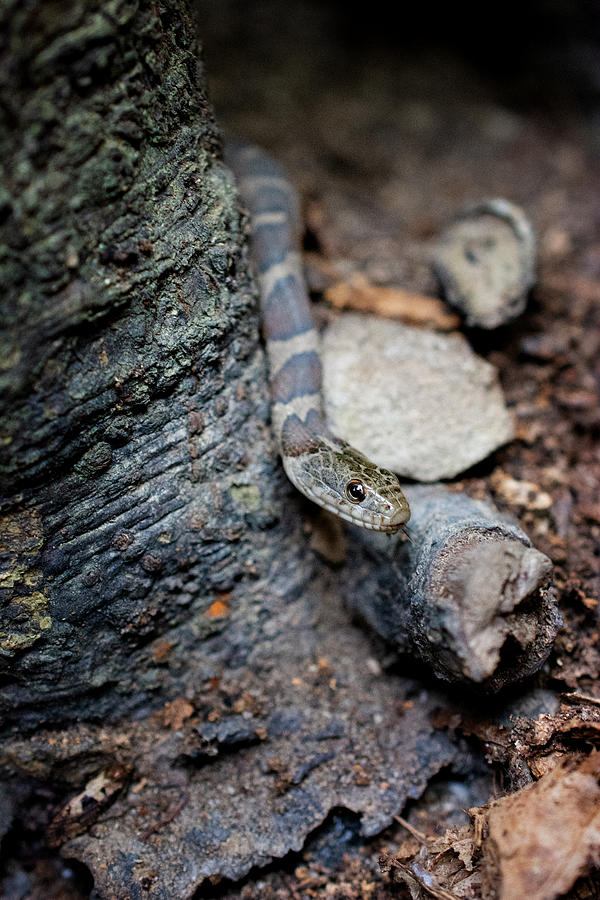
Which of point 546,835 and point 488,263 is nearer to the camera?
point 546,835

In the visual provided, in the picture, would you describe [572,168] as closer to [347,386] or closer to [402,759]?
[347,386]

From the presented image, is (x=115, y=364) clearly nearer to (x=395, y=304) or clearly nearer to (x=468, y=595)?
(x=468, y=595)

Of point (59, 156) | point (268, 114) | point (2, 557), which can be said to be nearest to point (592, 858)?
point (2, 557)

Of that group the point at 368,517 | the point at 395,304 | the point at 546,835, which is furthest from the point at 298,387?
the point at 546,835

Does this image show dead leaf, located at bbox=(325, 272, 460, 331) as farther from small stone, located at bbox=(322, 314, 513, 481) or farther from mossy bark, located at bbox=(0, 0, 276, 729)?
mossy bark, located at bbox=(0, 0, 276, 729)

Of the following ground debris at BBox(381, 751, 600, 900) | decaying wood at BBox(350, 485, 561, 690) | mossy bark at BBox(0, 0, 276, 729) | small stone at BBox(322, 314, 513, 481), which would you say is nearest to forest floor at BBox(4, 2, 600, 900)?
ground debris at BBox(381, 751, 600, 900)

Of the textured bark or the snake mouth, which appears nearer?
the textured bark

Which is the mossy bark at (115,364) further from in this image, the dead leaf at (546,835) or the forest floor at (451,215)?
the dead leaf at (546,835)
